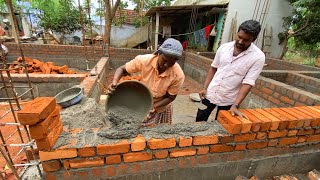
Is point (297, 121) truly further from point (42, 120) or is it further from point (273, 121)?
→ point (42, 120)

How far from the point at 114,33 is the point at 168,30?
18.3 ft

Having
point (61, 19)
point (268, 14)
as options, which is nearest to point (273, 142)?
point (268, 14)

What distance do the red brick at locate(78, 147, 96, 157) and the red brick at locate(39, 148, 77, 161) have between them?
1.4 inches

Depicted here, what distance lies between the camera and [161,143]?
1.62 m

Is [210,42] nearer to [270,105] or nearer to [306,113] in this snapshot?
[270,105]

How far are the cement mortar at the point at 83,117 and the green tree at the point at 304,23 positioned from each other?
9.26 meters

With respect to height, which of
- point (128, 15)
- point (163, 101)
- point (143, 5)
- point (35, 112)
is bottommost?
point (163, 101)

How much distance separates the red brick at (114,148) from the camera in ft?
4.92

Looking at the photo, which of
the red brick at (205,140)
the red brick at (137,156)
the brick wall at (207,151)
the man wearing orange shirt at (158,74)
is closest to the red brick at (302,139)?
the brick wall at (207,151)

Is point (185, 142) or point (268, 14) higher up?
point (268, 14)

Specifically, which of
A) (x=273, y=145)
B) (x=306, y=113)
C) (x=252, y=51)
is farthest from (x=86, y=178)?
(x=306, y=113)

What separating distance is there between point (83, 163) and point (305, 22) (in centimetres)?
1128

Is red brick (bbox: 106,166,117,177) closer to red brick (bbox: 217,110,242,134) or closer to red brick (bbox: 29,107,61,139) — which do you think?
red brick (bbox: 29,107,61,139)

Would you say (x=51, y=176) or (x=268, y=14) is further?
(x=268, y=14)
